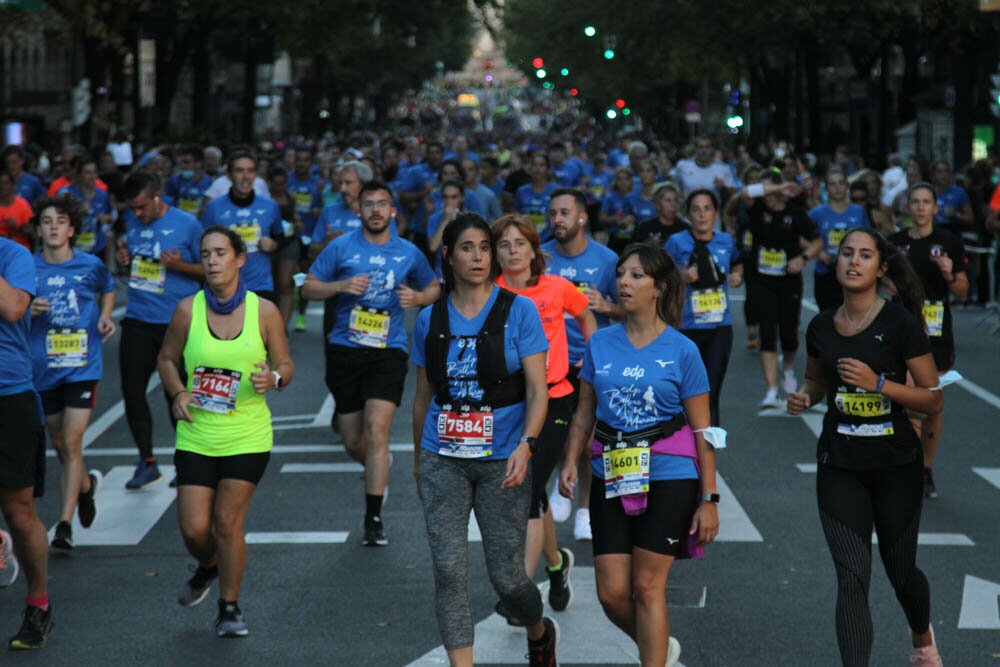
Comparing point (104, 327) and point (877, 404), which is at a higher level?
point (104, 327)

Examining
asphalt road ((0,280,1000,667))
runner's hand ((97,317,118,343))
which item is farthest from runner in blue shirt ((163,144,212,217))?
runner's hand ((97,317,118,343))

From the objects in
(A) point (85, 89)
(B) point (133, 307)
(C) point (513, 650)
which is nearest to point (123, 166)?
(A) point (85, 89)

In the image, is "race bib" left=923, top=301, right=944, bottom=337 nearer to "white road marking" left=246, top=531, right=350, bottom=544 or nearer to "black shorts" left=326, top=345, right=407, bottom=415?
"black shorts" left=326, top=345, right=407, bottom=415

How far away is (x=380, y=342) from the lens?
9.64 m

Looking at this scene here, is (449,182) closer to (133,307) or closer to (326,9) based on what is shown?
(133,307)

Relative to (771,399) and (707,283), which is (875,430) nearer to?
(707,283)

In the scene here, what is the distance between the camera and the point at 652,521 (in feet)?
20.5

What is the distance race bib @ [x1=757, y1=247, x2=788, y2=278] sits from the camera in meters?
14.2

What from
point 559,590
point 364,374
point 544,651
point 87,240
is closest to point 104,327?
point 364,374

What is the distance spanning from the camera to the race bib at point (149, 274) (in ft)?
36.3

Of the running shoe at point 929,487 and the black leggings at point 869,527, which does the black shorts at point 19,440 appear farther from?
the running shoe at point 929,487

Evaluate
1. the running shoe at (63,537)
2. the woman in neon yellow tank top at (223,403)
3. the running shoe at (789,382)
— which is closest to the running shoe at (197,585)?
Answer: the woman in neon yellow tank top at (223,403)

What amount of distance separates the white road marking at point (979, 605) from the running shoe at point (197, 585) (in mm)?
3167

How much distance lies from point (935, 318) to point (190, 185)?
10871 mm
